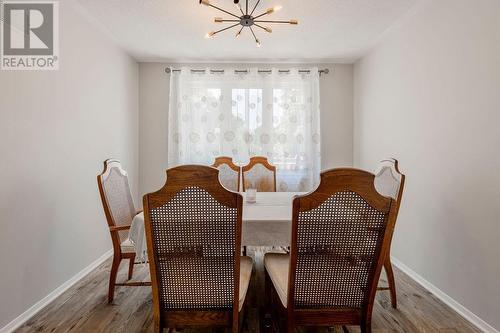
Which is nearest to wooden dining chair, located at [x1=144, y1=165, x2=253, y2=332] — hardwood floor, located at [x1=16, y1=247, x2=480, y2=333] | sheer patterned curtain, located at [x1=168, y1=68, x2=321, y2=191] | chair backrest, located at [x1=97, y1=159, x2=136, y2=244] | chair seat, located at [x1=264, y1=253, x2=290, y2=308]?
chair seat, located at [x1=264, y1=253, x2=290, y2=308]

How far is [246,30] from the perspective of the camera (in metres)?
3.09

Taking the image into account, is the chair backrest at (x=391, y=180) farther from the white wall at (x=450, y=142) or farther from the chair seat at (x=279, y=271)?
the chair seat at (x=279, y=271)

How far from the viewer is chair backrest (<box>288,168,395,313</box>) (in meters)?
1.27

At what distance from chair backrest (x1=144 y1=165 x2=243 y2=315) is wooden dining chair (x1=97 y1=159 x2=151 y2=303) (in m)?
0.76

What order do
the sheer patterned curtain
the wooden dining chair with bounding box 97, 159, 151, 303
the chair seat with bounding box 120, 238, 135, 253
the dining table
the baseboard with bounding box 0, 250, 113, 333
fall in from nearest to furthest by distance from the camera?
1. the dining table
2. the baseboard with bounding box 0, 250, 113, 333
3. the wooden dining chair with bounding box 97, 159, 151, 303
4. the chair seat with bounding box 120, 238, 135, 253
5. the sheer patterned curtain

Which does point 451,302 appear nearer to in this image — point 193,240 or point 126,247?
point 193,240

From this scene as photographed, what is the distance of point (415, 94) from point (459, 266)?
157cm

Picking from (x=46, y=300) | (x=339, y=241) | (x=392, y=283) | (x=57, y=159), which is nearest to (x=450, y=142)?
(x=392, y=283)

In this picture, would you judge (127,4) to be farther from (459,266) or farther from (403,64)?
(459,266)

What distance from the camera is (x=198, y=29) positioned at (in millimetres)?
3092

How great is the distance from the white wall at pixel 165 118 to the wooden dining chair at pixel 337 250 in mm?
3038

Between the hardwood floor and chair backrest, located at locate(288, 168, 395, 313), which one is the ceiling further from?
the hardwood floor

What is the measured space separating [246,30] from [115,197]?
2197 millimetres

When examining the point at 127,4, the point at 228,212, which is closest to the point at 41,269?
the point at 228,212
